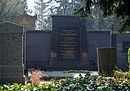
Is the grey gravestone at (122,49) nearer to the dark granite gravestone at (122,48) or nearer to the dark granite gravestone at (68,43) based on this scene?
the dark granite gravestone at (122,48)

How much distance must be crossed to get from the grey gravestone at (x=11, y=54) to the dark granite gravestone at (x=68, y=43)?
9.32 metres

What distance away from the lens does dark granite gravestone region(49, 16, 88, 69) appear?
64.0 feet

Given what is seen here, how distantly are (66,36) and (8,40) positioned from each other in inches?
386

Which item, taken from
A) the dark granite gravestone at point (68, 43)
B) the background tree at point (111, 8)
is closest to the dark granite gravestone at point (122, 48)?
the dark granite gravestone at point (68, 43)

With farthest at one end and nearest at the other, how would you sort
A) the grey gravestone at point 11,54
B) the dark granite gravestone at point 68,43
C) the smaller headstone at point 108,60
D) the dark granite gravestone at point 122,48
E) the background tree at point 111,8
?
the dark granite gravestone at point 122,48
the dark granite gravestone at point 68,43
the grey gravestone at point 11,54
the smaller headstone at point 108,60
the background tree at point 111,8

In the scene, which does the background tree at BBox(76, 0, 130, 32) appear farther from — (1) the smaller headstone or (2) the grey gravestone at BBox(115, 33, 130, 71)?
(2) the grey gravestone at BBox(115, 33, 130, 71)

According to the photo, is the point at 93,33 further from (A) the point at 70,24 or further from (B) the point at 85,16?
(B) the point at 85,16

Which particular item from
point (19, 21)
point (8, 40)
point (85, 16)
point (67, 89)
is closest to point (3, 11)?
point (19, 21)

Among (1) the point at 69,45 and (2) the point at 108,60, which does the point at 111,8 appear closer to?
(2) the point at 108,60

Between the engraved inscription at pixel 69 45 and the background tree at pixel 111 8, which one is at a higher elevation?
the background tree at pixel 111 8

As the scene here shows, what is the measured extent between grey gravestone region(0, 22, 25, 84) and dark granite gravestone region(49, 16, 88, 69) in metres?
9.32

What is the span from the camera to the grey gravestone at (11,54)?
9.92 m

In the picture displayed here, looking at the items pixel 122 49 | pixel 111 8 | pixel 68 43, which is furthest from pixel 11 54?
pixel 122 49

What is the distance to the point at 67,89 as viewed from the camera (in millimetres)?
4754
